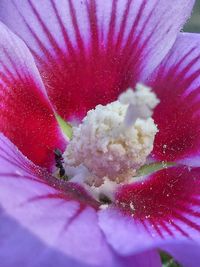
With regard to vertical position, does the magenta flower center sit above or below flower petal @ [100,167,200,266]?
above

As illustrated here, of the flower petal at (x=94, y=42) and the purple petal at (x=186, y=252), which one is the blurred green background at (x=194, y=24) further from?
the purple petal at (x=186, y=252)

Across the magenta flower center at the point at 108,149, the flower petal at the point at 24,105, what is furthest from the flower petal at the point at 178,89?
the flower petal at the point at 24,105

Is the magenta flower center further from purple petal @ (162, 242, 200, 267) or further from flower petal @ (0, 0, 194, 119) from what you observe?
purple petal @ (162, 242, 200, 267)

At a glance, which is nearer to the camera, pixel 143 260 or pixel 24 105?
pixel 143 260

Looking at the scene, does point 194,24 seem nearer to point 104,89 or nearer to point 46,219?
point 104,89

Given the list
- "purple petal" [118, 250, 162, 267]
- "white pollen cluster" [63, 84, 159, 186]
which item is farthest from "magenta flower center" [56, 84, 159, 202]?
"purple petal" [118, 250, 162, 267]

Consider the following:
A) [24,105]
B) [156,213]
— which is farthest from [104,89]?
[156,213]
